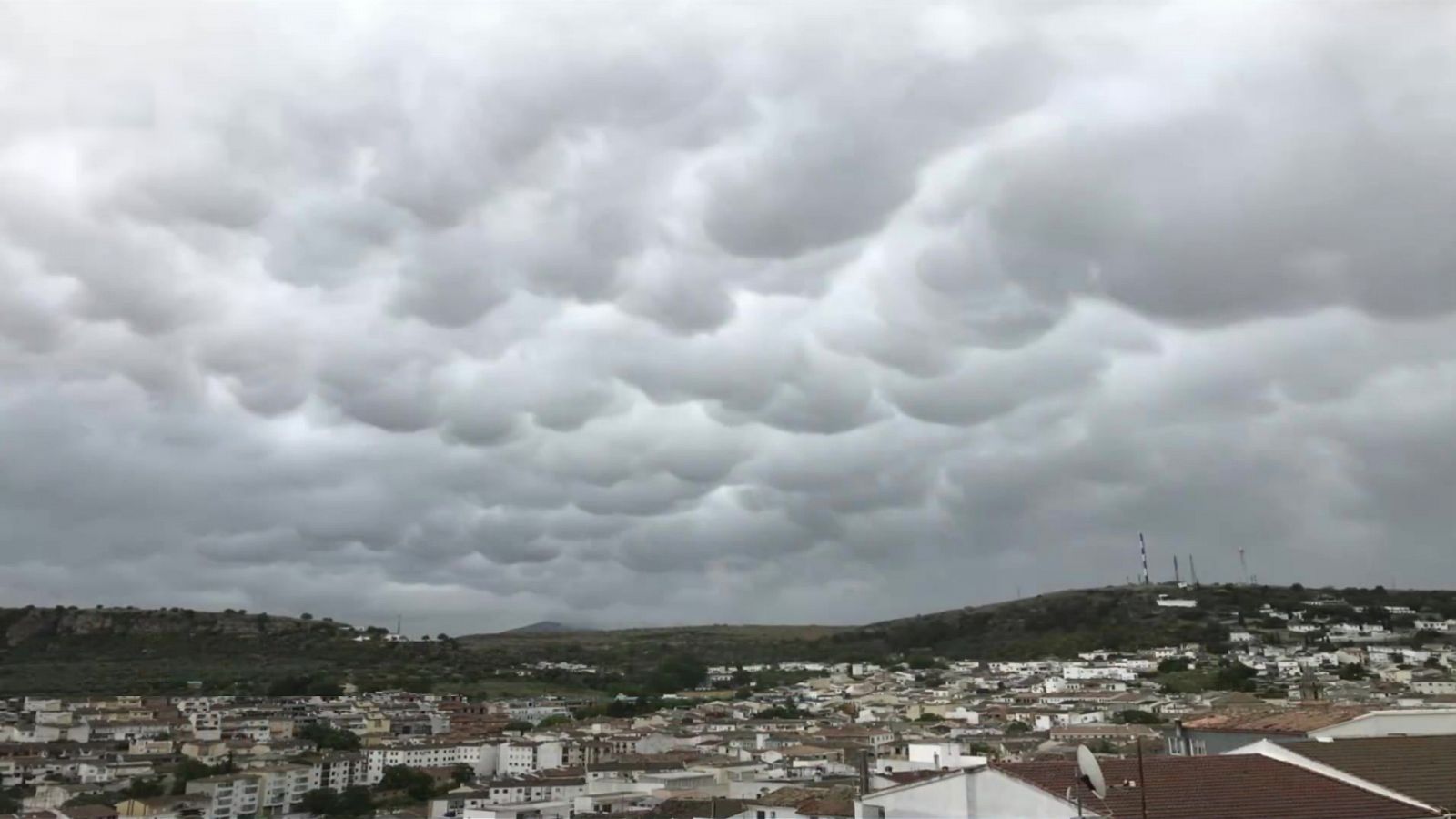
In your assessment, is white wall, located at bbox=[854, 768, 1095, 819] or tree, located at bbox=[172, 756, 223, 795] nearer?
white wall, located at bbox=[854, 768, 1095, 819]

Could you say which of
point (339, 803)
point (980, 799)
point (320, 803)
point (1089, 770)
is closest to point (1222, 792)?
point (980, 799)

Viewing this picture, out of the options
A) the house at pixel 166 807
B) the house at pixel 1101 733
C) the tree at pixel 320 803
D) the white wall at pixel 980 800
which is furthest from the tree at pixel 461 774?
the white wall at pixel 980 800

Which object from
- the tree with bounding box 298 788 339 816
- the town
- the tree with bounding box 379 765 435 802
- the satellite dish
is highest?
the satellite dish

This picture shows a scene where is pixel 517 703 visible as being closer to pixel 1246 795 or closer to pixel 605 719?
pixel 605 719

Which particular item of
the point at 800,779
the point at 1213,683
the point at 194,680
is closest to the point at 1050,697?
the point at 1213,683

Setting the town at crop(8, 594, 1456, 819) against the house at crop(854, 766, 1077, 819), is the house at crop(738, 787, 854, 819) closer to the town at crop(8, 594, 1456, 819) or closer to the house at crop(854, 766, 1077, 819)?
the town at crop(8, 594, 1456, 819)

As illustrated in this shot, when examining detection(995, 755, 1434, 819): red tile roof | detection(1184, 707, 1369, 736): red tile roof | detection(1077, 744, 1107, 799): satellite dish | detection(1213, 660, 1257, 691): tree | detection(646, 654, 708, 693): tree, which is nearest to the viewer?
detection(1077, 744, 1107, 799): satellite dish

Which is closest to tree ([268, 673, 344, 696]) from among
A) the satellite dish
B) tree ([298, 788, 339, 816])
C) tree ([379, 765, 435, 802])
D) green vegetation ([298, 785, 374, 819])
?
tree ([379, 765, 435, 802])

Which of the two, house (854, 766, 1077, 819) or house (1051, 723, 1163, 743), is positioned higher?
house (854, 766, 1077, 819)

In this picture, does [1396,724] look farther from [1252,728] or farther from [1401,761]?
[1401,761]
